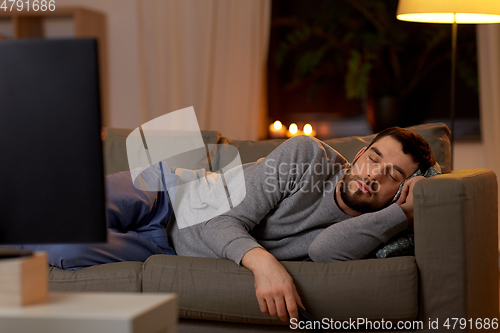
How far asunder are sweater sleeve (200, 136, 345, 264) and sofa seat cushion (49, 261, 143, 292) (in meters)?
0.22

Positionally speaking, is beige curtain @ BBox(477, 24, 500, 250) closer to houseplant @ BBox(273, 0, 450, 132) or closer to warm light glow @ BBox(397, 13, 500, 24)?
houseplant @ BBox(273, 0, 450, 132)

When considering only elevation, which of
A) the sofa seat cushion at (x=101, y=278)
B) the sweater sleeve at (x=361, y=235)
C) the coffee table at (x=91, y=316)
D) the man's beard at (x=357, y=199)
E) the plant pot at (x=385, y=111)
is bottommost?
the sofa seat cushion at (x=101, y=278)

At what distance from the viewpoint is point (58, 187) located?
1.94 feet

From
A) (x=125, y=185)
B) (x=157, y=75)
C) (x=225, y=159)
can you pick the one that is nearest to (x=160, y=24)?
(x=157, y=75)

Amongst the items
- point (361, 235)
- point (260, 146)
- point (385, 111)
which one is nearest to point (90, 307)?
point (361, 235)

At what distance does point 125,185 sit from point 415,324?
0.93 metres

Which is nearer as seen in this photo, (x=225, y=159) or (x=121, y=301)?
(x=121, y=301)

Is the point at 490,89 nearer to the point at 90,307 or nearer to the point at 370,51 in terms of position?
the point at 370,51

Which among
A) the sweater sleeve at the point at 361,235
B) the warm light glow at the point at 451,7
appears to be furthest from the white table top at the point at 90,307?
the warm light glow at the point at 451,7

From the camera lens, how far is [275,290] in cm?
115

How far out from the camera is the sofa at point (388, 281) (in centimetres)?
122

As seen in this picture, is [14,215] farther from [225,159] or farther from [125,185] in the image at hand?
[225,159]

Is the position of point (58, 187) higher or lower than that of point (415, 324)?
→ higher

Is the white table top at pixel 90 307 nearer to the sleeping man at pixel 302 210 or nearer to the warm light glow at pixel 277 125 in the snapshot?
the sleeping man at pixel 302 210
